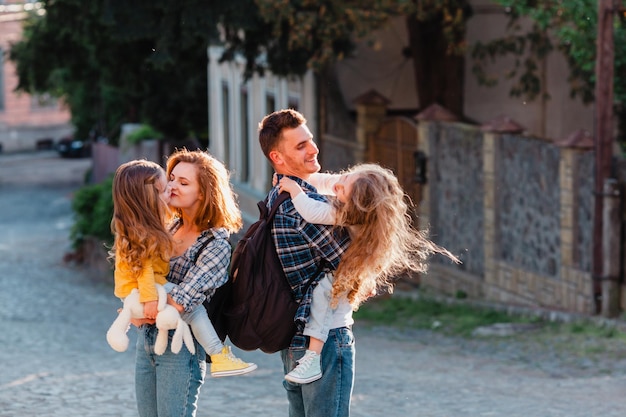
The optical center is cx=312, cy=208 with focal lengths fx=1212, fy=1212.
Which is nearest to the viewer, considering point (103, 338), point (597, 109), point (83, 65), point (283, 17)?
point (597, 109)

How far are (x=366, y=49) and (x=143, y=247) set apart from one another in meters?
15.3

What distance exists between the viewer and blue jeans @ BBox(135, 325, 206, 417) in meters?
4.88

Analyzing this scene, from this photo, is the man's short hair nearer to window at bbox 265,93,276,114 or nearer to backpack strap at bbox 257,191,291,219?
A: backpack strap at bbox 257,191,291,219

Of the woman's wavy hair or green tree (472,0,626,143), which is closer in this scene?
the woman's wavy hair

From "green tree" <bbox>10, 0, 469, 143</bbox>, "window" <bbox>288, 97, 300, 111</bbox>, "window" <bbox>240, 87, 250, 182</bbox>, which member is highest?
"green tree" <bbox>10, 0, 469, 143</bbox>

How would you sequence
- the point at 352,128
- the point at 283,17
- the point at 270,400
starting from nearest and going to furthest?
the point at 270,400 < the point at 283,17 < the point at 352,128

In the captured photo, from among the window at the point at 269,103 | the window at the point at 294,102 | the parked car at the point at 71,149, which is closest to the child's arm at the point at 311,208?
the window at the point at 294,102

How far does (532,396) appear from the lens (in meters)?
8.49

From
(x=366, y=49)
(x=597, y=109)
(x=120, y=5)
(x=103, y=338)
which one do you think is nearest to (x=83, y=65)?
(x=366, y=49)

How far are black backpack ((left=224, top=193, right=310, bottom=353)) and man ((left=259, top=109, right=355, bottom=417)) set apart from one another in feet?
0.11

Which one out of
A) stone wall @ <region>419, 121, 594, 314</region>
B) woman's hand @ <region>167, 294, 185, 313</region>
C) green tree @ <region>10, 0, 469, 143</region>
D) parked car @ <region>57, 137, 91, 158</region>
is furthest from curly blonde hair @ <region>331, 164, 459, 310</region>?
parked car @ <region>57, 137, 91, 158</region>

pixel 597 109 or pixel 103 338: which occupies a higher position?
pixel 597 109

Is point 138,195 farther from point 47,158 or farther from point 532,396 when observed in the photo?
point 47,158

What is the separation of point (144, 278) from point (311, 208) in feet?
2.38
